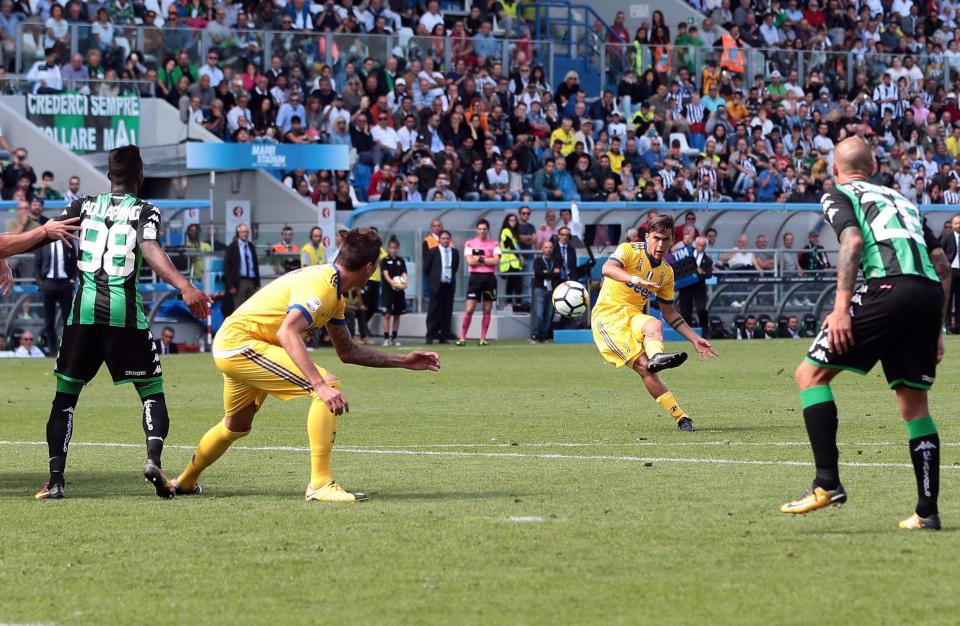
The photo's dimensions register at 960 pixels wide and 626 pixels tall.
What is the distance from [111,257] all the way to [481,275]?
18165 millimetres

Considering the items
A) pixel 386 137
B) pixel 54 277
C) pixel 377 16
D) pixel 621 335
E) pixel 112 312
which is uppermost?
pixel 377 16

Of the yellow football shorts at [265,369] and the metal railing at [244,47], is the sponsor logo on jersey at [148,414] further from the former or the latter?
the metal railing at [244,47]

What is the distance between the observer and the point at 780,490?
888 centimetres

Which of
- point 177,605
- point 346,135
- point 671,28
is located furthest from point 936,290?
point 671,28

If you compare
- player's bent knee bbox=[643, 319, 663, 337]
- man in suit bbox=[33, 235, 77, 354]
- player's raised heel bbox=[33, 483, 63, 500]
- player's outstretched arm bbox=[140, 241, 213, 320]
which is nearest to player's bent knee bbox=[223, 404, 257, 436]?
player's outstretched arm bbox=[140, 241, 213, 320]

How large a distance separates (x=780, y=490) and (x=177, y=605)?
3.96 meters

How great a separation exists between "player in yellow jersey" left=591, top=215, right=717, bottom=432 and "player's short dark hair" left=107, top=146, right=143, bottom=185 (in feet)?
16.3

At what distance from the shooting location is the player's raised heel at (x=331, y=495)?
28.5ft

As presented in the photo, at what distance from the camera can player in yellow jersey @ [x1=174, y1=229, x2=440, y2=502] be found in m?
8.29

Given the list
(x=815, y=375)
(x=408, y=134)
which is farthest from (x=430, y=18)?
(x=815, y=375)

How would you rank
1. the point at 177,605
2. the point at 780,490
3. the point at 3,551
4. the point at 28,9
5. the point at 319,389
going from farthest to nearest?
1. the point at 28,9
2. the point at 780,490
3. the point at 319,389
4. the point at 3,551
5. the point at 177,605

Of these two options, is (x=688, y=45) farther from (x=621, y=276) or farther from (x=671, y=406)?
(x=671, y=406)

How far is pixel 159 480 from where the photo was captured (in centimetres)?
894

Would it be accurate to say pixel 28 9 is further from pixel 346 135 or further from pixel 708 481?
pixel 708 481
